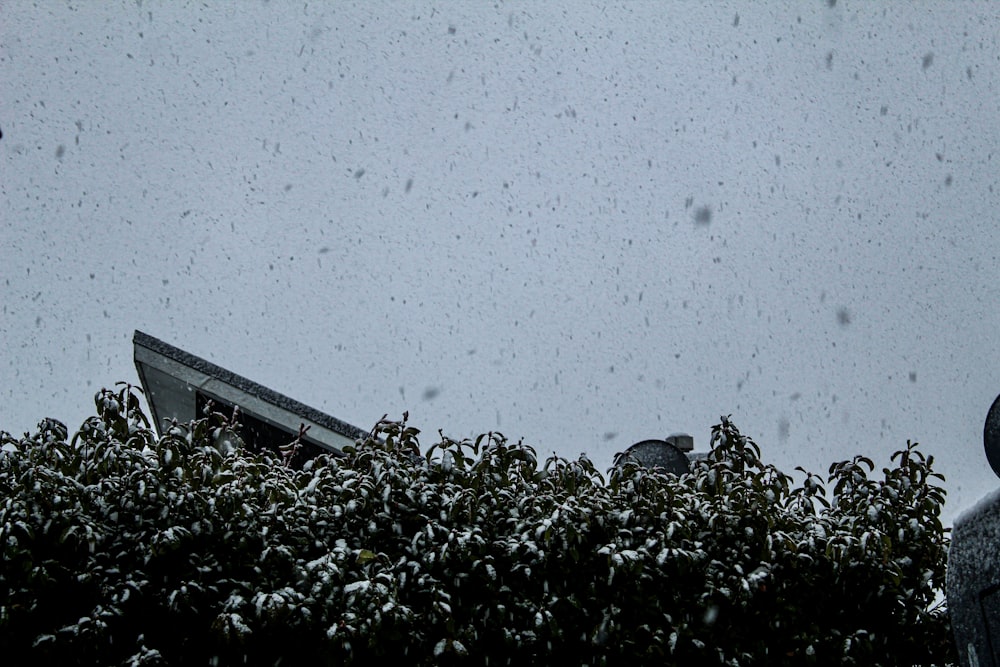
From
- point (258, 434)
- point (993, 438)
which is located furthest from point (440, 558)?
point (258, 434)

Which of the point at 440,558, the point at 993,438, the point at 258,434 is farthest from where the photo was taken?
the point at 258,434

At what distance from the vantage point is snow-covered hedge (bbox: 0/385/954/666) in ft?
18.3

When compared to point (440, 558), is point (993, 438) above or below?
above

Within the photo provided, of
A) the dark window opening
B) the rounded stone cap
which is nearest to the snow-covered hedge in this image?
the rounded stone cap

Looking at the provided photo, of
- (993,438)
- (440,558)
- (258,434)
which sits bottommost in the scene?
(440,558)

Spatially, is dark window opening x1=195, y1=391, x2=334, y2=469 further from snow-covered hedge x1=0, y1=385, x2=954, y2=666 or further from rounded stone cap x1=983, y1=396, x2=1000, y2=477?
rounded stone cap x1=983, y1=396, x2=1000, y2=477

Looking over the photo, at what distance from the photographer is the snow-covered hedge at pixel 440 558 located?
5574mm

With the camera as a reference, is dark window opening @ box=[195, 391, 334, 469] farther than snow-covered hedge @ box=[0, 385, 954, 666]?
Yes

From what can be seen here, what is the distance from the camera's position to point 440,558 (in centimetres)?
582

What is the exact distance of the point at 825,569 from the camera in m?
6.17

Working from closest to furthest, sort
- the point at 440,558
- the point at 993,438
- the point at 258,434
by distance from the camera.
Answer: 1. the point at 993,438
2. the point at 440,558
3. the point at 258,434

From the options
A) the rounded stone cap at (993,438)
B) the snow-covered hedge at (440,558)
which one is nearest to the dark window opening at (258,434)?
the snow-covered hedge at (440,558)

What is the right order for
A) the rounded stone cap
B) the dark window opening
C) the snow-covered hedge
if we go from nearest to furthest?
the rounded stone cap < the snow-covered hedge < the dark window opening

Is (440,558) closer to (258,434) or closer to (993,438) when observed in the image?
(993,438)
